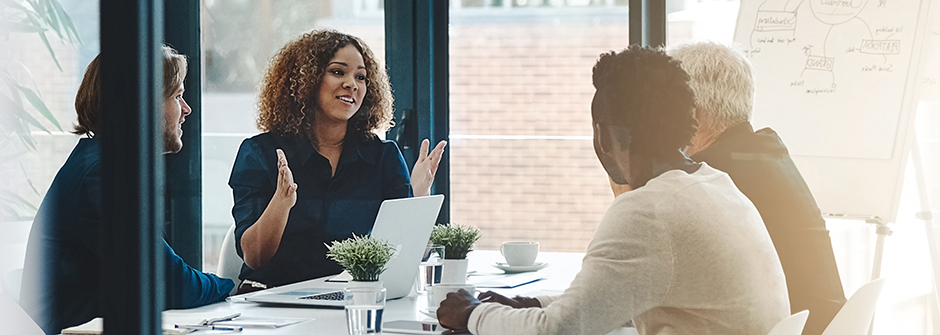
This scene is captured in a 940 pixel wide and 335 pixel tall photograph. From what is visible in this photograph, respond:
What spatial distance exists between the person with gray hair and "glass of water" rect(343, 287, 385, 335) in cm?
135

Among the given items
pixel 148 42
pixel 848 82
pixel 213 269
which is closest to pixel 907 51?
A: pixel 848 82

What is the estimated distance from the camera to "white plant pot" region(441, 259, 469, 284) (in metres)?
2.02

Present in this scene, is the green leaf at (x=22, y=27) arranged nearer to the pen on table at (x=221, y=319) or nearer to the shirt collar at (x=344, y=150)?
the pen on table at (x=221, y=319)

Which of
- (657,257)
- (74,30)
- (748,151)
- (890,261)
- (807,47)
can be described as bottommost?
(890,261)

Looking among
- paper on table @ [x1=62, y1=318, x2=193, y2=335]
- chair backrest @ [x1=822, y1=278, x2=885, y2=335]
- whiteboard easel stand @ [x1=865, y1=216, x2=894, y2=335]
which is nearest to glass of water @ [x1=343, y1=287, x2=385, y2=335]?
paper on table @ [x1=62, y1=318, x2=193, y2=335]

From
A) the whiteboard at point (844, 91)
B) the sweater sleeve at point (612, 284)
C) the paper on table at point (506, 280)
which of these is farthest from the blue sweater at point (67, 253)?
the whiteboard at point (844, 91)

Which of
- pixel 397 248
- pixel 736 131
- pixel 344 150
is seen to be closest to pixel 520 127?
pixel 344 150

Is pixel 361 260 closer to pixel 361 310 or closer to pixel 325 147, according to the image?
pixel 361 310

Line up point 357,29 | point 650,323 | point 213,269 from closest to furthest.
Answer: point 650,323 < point 213,269 < point 357,29

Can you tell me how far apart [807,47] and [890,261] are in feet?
2.82

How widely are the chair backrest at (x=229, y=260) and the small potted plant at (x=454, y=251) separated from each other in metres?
0.84

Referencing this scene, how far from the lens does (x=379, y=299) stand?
1.52 meters

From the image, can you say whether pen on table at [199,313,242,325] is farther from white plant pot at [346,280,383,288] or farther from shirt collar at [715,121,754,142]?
shirt collar at [715,121,754,142]

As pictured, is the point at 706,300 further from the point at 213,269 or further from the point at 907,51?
the point at 907,51
